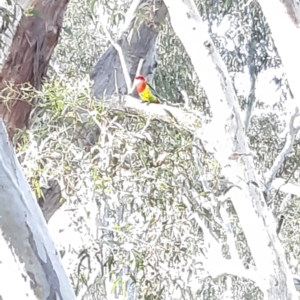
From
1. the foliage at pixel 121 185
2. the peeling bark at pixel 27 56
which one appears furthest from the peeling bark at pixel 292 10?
the peeling bark at pixel 27 56

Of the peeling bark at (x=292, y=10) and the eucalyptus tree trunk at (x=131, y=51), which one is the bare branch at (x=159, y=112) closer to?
the eucalyptus tree trunk at (x=131, y=51)

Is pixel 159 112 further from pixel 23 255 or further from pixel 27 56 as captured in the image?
pixel 23 255

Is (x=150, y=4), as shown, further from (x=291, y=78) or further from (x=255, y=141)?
(x=255, y=141)

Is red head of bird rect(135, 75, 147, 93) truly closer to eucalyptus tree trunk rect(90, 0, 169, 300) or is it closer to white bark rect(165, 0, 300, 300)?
eucalyptus tree trunk rect(90, 0, 169, 300)

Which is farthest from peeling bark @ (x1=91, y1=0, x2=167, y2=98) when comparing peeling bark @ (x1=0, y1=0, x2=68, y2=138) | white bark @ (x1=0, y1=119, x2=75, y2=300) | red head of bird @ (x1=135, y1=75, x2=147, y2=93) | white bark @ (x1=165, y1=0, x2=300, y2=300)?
white bark @ (x1=0, y1=119, x2=75, y2=300)

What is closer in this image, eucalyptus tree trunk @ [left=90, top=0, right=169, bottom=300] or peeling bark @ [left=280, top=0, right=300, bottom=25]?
peeling bark @ [left=280, top=0, right=300, bottom=25]

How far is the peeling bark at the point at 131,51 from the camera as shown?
2648mm

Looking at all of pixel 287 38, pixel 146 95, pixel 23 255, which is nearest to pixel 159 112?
pixel 146 95

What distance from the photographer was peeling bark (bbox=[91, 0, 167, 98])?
2648mm

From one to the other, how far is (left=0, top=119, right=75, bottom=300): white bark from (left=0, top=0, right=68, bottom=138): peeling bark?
1.35 metres

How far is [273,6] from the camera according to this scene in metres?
1.47

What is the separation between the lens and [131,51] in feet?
8.94

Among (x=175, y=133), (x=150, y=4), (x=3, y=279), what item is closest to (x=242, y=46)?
(x=150, y=4)

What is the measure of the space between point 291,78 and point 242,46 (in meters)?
2.71
